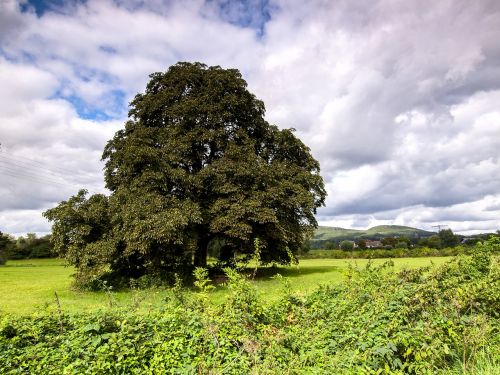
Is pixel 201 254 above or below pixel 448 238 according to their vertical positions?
below

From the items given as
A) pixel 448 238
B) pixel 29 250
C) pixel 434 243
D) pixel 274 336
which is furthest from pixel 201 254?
pixel 448 238

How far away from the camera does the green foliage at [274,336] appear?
267 inches

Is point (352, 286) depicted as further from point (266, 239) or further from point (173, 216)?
point (266, 239)

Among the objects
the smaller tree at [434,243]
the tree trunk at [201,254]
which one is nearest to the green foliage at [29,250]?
the tree trunk at [201,254]

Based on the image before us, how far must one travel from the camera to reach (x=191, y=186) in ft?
79.1

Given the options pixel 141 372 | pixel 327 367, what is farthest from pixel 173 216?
pixel 327 367

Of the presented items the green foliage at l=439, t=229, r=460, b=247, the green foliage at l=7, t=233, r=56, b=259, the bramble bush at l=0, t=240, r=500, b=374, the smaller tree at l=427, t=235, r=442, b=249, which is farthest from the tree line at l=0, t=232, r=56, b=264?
the green foliage at l=439, t=229, r=460, b=247

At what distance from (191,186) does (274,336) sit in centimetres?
1696

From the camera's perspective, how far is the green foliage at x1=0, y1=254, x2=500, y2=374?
267 inches

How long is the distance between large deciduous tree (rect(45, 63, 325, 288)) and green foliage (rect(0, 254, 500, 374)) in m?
11.8

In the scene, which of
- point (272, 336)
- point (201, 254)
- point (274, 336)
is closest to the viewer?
point (272, 336)

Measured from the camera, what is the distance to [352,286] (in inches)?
418

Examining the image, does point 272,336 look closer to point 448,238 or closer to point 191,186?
point 191,186

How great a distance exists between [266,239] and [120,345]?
65.4 feet
